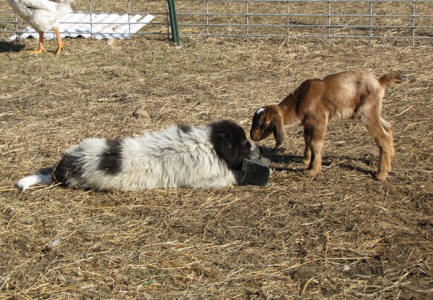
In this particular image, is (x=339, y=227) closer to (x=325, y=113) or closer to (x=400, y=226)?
(x=400, y=226)

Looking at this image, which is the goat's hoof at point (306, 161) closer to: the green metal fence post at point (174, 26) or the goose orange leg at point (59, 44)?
the green metal fence post at point (174, 26)

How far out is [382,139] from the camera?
5227 mm

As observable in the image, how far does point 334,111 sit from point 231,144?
3.45 feet

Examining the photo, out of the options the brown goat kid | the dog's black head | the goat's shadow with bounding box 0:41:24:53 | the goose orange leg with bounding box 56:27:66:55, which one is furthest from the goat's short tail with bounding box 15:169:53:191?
the goat's shadow with bounding box 0:41:24:53

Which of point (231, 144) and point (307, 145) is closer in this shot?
point (231, 144)

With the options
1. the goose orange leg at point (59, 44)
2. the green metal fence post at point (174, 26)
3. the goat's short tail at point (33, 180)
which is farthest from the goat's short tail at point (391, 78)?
the goose orange leg at point (59, 44)

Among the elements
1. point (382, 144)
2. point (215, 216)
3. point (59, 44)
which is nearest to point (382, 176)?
point (382, 144)

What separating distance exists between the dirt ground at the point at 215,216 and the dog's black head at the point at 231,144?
0.95 feet

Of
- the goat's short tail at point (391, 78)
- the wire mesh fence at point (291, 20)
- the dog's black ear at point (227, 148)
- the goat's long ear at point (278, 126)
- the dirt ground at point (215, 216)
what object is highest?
the wire mesh fence at point (291, 20)

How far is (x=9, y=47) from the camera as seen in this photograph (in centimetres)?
1047

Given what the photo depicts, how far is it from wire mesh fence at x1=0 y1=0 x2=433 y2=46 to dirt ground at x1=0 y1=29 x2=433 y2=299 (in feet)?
8.07

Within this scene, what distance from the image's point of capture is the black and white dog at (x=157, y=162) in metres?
5.08

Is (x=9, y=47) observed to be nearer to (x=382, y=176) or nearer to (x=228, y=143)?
(x=228, y=143)

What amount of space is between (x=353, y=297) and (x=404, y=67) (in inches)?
236
